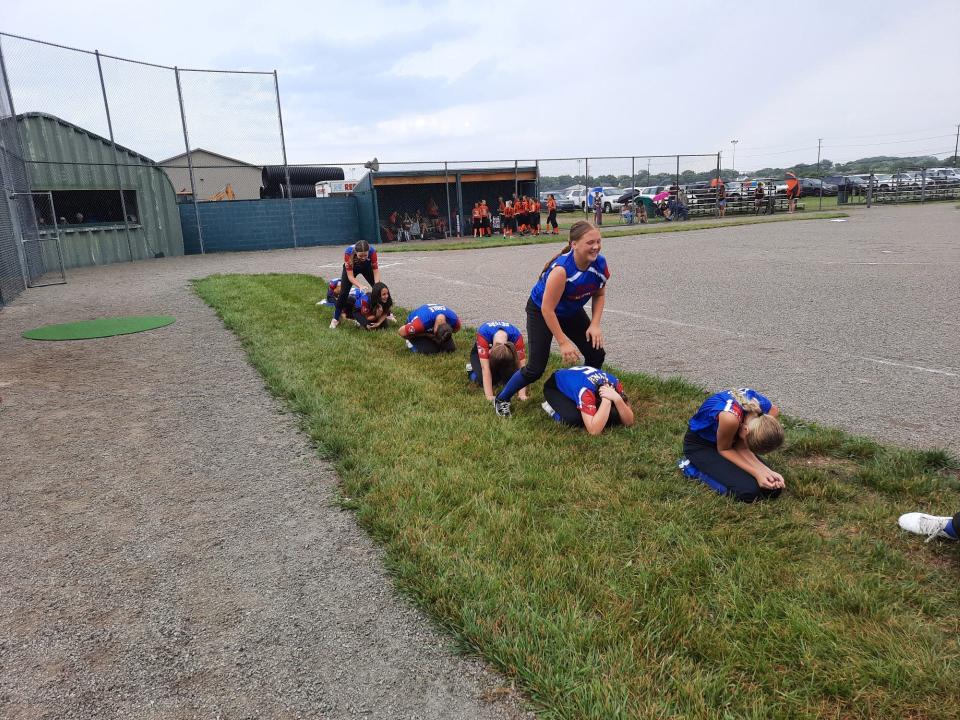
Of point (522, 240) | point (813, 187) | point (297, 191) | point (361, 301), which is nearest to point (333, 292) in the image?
point (361, 301)

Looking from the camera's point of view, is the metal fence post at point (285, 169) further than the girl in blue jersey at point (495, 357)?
Yes

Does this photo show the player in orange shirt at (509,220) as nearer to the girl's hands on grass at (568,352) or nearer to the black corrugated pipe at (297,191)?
the black corrugated pipe at (297,191)

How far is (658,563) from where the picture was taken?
288 centimetres

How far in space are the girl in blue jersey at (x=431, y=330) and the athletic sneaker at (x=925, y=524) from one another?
4646mm

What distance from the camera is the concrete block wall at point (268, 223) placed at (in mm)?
24859

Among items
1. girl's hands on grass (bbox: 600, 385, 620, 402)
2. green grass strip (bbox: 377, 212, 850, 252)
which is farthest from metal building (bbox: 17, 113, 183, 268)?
girl's hands on grass (bbox: 600, 385, 620, 402)

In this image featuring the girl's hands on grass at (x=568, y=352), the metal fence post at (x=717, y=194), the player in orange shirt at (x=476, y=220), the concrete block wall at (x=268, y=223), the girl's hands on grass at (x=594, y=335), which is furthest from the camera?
the metal fence post at (x=717, y=194)

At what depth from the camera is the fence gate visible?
16047 millimetres

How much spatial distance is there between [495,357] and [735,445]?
2.25 m

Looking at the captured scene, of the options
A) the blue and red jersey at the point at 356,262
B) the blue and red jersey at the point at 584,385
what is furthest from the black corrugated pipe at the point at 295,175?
the blue and red jersey at the point at 584,385

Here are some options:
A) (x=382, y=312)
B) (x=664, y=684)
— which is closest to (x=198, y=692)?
(x=664, y=684)

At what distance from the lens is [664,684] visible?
7.18ft

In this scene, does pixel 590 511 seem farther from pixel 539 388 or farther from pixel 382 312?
pixel 382 312

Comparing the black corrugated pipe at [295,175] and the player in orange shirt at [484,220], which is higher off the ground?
the black corrugated pipe at [295,175]
